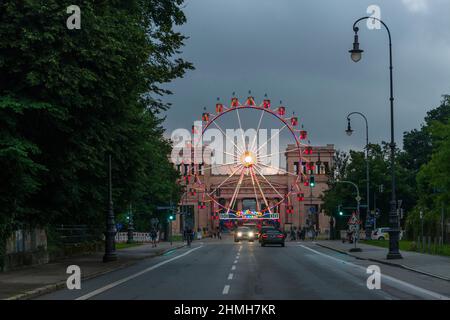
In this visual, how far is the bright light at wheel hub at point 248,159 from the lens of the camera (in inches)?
3105

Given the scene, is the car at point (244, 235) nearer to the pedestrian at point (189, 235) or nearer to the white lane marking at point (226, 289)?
the pedestrian at point (189, 235)

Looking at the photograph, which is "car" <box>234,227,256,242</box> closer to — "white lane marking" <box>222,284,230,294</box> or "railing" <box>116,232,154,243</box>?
"railing" <box>116,232,154,243</box>

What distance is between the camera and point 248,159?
79000 millimetres

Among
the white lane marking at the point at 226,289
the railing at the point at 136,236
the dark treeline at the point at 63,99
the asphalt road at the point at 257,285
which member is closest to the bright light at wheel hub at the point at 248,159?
the railing at the point at 136,236

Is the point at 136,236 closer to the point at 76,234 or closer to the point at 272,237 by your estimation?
the point at 272,237

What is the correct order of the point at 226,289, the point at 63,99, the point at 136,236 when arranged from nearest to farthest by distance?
1. the point at 226,289
2. the point at 63,99
3. the point at 136,236

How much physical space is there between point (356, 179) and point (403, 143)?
3888 cm

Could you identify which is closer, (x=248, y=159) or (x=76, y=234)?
(x=76, y=234)

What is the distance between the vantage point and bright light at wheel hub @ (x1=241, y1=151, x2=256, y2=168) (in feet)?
259

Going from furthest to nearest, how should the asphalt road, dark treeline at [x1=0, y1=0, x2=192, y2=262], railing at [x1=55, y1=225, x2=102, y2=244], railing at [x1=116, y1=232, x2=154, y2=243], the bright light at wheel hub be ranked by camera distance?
railing at [x1=116, y1=232, x2=154, y2=243]
the bright light at wheel hub
railing at [x1=55, y1=225, x2=102, y2=244]
dark treeline at [x1=0, y1=0, x2=192, y2=262]
the asphalt road

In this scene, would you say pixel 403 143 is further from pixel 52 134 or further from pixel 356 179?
pixel 52 134

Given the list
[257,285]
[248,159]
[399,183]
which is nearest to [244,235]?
[248,159]

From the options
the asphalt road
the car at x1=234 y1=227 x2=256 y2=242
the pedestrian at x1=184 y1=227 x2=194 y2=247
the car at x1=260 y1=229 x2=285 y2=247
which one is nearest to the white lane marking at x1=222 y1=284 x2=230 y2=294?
the asphalt road

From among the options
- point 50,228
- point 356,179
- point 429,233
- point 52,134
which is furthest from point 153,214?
point 52,134
